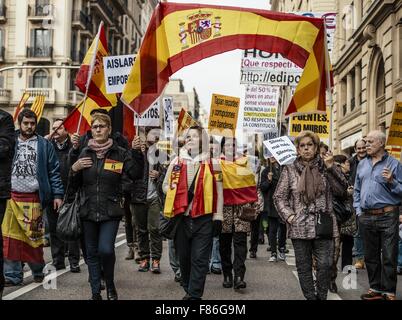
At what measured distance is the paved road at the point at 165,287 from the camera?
6.51m

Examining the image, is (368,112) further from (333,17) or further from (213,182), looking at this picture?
(213,182)

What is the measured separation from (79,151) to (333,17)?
8751 mm

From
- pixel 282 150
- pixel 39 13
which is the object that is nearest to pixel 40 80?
pixel 39 13

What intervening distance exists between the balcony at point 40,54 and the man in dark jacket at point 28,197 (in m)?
36.9

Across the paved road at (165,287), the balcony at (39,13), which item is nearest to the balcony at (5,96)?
the balcony at (39,13)

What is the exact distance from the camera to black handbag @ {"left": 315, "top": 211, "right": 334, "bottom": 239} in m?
5.41

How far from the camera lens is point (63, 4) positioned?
4356 cm

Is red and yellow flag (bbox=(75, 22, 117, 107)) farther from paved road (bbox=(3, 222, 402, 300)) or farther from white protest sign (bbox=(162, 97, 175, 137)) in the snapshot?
white protest sign (bbox=(162, 97, 175, 137))

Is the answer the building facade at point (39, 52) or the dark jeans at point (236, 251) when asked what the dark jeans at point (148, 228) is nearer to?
the dark jeans at point (236, 251)

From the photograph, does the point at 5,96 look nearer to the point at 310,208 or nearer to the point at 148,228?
the point at 148,228

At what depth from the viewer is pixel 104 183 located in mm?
5855

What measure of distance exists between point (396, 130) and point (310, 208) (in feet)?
11.8
